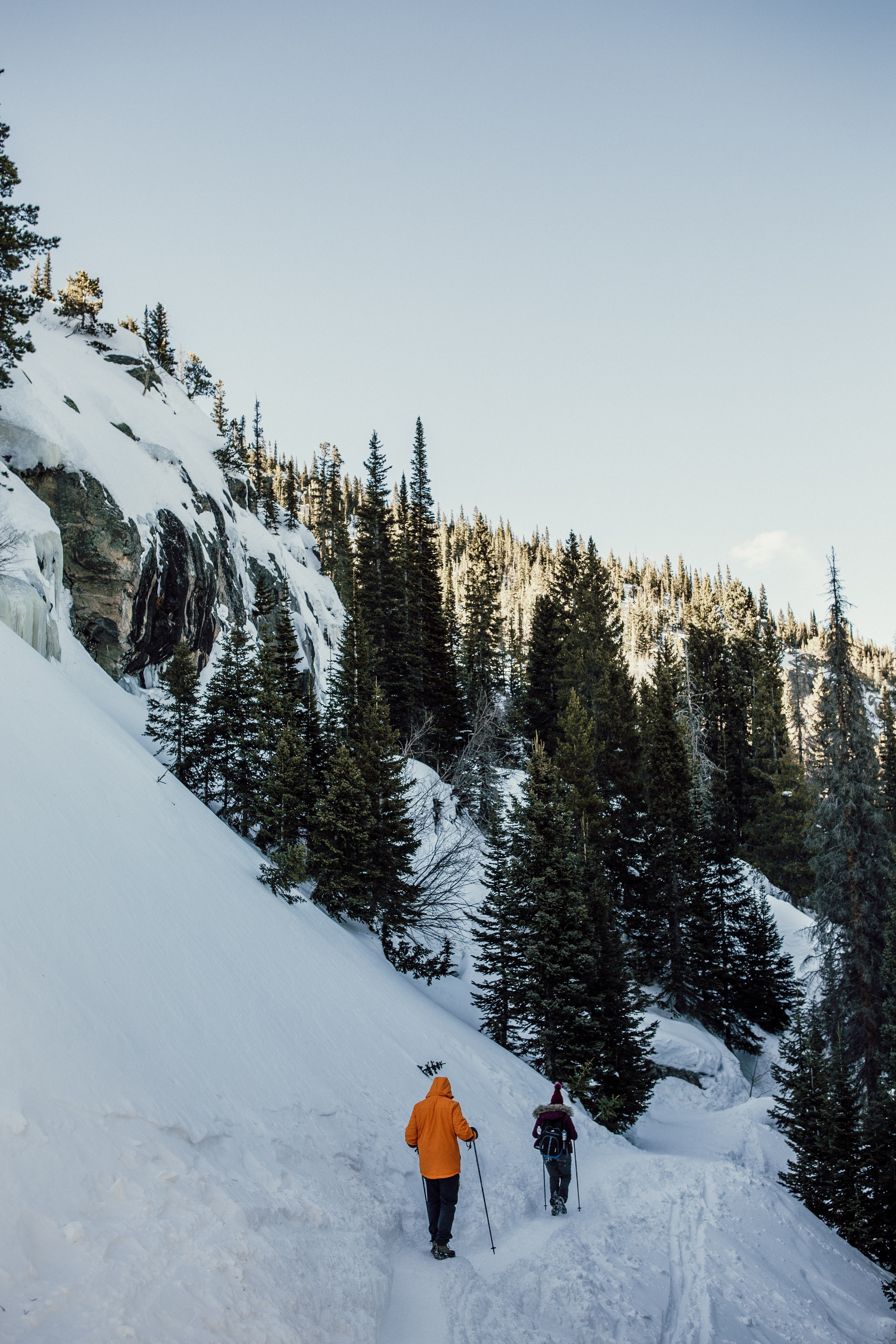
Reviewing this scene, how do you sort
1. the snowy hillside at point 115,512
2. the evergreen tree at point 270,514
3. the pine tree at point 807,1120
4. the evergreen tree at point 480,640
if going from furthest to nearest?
the evergreen tree at point 270,514 < the evergreen tree at point 480,640 < the snowy hillside at point 115,512 < the pine tree at point 807,1120

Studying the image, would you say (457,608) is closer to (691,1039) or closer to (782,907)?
(782,907)

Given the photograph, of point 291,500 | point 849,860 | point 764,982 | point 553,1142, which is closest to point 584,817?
point 849,860

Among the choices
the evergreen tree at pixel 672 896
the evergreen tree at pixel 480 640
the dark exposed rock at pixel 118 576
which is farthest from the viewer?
the evergreen tree at pixel 480 640

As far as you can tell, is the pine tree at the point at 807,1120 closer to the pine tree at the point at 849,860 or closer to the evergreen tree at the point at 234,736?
the pine tree at the point at 849,860

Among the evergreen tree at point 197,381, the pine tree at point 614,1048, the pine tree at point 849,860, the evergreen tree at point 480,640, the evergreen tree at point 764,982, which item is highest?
the evergreen tree at point 197,381

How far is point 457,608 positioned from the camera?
92375 millimetres

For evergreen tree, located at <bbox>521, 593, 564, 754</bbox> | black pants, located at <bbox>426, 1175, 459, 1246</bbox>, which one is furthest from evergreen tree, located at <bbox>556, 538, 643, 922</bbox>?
black pants, located at <bbox>426, 1175, 459, 1246</bbox>

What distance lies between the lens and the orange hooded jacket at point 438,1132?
21.6 ft

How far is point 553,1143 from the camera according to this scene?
8.22m

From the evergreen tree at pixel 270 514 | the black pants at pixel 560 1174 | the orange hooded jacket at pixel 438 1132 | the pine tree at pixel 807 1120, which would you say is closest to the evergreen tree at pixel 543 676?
the evergreen tree at pixel 270 514

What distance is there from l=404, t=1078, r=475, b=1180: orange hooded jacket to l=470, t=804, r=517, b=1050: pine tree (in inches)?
382

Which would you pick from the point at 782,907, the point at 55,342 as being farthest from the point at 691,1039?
the point at 55,342

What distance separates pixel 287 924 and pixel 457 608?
81.3m

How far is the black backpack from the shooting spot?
8141 mm
